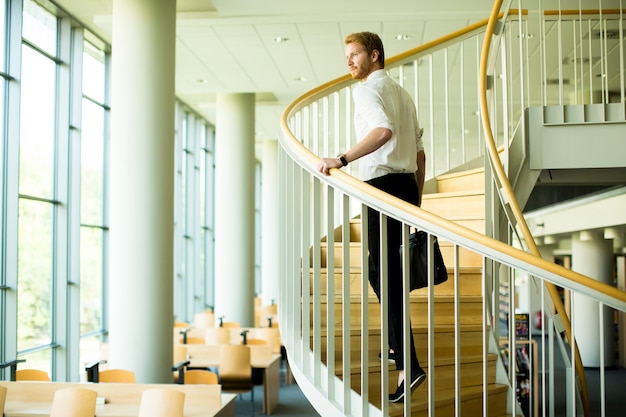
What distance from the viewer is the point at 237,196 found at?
11.9 metres

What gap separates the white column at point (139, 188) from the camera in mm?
6965

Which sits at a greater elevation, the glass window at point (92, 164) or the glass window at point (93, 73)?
the glass window at point (93, 73)

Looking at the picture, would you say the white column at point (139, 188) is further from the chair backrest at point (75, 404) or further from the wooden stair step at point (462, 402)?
the wooden stair step at point (462, 402)

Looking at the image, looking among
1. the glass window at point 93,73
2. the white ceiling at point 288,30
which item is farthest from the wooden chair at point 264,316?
the glass window at point 93,73

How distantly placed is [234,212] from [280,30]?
4065mm

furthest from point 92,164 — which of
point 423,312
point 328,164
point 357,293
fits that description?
point 328,164

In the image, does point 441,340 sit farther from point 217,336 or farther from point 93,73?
point 93,73

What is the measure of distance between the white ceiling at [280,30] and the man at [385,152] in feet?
15.6

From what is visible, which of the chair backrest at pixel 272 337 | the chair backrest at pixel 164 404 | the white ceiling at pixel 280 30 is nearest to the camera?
the chair backrest at pixel 164 404

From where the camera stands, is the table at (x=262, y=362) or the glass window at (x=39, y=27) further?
the table at (x=262, y=362)

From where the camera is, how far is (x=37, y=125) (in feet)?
27.6

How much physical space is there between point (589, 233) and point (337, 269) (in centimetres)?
885

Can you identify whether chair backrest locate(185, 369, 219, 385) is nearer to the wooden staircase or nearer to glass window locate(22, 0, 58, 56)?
the wooden staircase

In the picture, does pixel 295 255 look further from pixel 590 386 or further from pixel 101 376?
pixel 590 386
